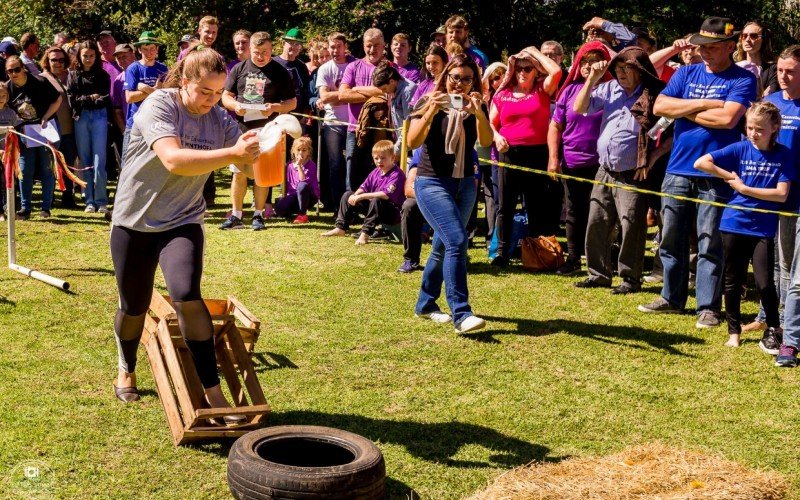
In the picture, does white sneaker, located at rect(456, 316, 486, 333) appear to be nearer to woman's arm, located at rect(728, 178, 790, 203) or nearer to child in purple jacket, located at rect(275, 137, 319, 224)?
woman's arm, located at rect(728, 178, 790, 203)

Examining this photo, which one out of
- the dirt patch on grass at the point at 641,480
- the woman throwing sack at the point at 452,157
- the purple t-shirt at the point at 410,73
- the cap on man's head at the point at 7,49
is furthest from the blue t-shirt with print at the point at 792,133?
the cap on man's head at the point at 7,49

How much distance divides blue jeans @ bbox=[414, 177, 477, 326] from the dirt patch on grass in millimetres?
3030

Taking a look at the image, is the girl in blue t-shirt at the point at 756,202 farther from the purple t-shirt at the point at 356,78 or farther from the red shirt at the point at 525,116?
the purple t-shirt at the point at 356,78

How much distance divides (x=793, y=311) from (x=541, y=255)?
339 cm

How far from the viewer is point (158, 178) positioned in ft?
19.0

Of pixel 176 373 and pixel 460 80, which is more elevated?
pixel 460 80

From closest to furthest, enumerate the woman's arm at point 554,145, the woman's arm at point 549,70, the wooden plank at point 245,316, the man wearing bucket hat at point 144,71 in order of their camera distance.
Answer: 1. the wooden plank at point 245,316
2. the woman's arm at point 554,145
3. the woman's arm at point 549,70
4. the man wearing bucket hat at point 144,71

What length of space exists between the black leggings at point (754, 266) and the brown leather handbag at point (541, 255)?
278cm

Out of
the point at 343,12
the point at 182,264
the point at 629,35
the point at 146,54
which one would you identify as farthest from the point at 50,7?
the point at 182,264

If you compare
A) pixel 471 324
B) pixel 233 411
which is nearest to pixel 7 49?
pixel 471 324

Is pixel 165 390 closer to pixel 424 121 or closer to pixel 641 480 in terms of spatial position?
pixel 641 480

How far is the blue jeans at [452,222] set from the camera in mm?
8062

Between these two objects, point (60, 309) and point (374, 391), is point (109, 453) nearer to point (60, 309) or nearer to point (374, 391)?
point (374, 391)

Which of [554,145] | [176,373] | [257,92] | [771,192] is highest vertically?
[257,92]
